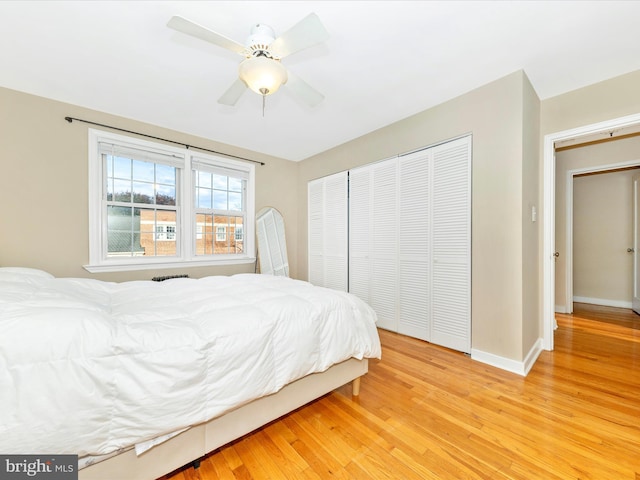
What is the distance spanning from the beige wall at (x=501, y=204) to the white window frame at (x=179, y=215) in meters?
2.91

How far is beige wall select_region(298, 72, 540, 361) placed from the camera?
2.31 metres

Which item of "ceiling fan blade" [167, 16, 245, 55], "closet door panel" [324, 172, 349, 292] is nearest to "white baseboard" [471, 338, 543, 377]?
"closet door panel" [324, 172, 349, 292]

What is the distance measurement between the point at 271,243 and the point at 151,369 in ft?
10.8

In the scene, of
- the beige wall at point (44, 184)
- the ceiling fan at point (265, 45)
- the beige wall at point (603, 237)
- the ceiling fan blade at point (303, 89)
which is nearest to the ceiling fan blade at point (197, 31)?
the ceiling fan at point (265, 45)

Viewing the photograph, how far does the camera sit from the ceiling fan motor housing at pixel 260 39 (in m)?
1.62

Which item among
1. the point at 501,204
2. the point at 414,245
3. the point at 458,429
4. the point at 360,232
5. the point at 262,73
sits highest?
the point at 262,73

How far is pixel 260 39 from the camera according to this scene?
1623mm

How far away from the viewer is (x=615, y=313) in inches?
158

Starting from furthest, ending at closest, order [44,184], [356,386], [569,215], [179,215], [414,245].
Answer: [569,215] → [179,215] → [414,245] → [44,184] → [356,386]

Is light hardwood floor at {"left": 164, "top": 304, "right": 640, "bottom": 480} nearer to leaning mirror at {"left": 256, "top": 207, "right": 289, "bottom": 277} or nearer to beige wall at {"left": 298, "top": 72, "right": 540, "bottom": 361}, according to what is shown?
beige wall at {"left": 298, "top": 72, "right": 540, "bottom": 361}

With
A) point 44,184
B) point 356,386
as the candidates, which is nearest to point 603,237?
point 356,386

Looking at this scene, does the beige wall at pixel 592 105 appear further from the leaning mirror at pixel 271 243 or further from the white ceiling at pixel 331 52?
the leaning mirror at pixel 271 243

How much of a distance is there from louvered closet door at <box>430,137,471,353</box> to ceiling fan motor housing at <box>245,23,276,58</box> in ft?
6.53

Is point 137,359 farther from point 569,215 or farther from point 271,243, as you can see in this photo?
point 569,215
